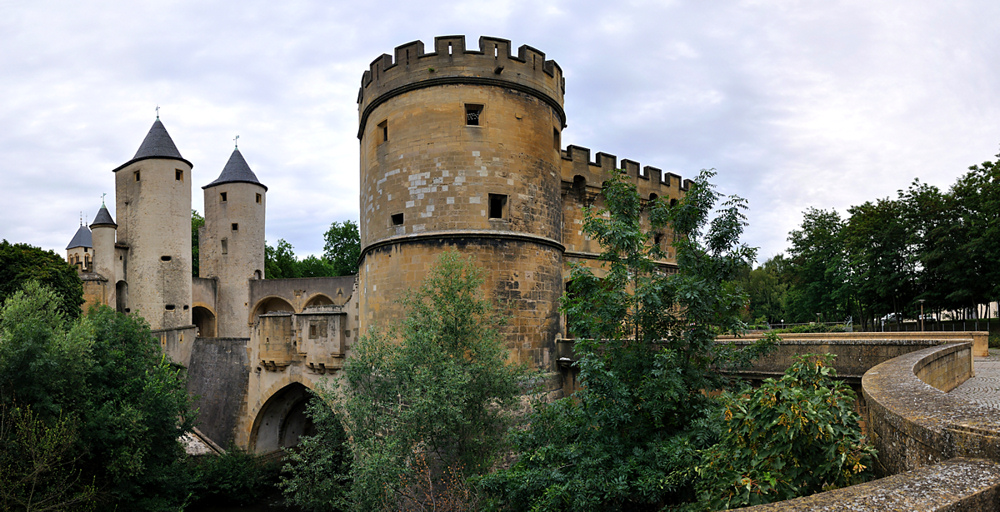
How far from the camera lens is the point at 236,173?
119ft

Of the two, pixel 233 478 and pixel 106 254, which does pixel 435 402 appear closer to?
pixel 233 478

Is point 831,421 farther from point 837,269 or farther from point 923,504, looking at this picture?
point 837,269

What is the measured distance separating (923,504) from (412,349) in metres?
9.47

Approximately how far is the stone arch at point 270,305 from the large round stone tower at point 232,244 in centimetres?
60

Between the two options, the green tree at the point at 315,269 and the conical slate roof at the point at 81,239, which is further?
the green tree at the point at 315,269

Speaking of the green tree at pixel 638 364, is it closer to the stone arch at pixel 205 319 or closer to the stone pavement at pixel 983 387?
the stone pavement at pixel 983 387

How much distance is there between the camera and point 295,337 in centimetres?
2034

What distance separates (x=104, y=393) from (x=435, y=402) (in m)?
10.9

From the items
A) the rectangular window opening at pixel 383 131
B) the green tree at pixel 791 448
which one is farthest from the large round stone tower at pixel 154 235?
the green tree at pixel 791 448

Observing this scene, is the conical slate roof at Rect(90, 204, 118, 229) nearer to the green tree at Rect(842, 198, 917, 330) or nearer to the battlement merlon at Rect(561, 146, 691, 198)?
the battlement merlon at Rect(561, 146, 691, 198)

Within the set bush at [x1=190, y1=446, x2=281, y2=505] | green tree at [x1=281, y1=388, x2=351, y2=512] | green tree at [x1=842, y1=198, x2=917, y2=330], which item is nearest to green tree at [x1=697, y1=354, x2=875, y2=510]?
green tree at [x1=281, y1=388, x2=351, y2=512]

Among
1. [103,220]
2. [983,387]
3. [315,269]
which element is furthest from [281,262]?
[983,387]

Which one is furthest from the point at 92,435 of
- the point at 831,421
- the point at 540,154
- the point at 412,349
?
the point at 831,421

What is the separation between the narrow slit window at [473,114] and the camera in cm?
1471
